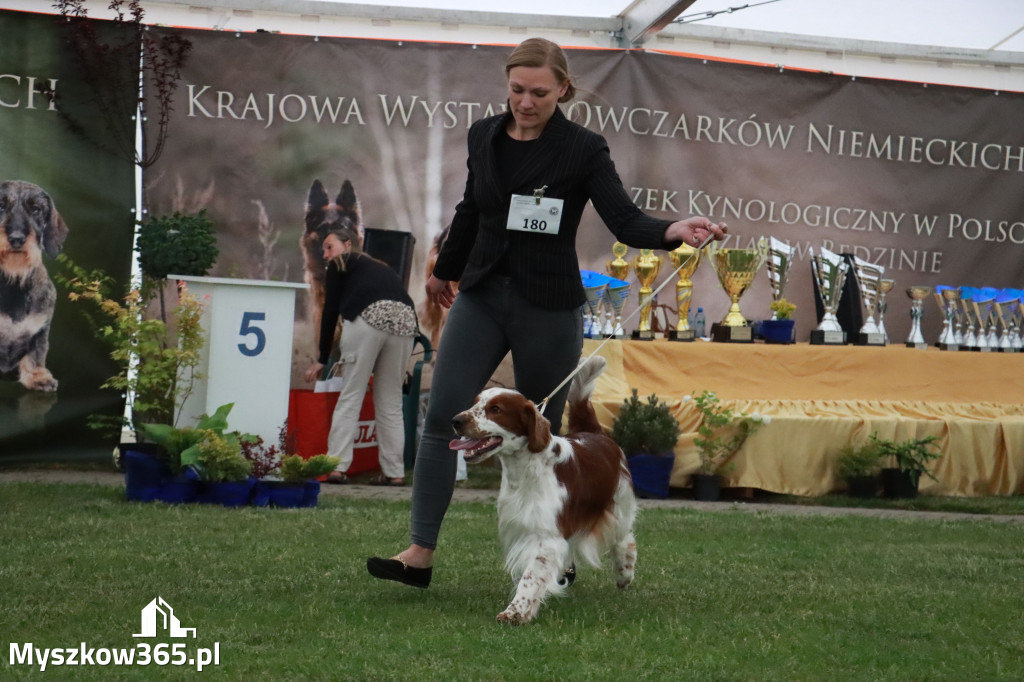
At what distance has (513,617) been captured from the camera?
11.9 ft

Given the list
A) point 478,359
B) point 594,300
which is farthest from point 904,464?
point 478,359

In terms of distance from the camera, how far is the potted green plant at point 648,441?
7500mm

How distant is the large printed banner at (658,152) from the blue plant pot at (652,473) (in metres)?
1.93

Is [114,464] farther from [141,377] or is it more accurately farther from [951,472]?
[951,472]

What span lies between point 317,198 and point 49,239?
189 cm

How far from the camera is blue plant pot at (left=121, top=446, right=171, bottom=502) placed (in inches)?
252

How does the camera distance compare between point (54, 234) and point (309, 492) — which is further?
point (54, 234)

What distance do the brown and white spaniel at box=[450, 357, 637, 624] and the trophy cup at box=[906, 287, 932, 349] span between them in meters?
5.19

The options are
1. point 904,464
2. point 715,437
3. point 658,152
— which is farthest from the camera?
point 658,152

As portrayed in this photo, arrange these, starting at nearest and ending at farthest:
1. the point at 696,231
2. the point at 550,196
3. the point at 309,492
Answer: the point at 696,231 < the point at 550,196 < the point at 309,492

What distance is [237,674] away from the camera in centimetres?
293

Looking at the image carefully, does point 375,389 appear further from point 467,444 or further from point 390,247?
point 467,444

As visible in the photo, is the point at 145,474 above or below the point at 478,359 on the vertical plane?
below

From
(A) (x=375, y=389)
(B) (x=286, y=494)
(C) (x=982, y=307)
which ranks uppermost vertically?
(C) (x=982, y=307)
